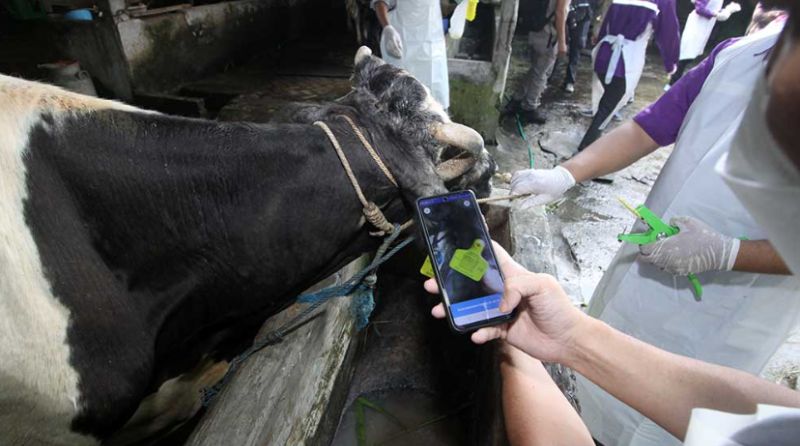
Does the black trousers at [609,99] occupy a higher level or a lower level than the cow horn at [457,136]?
lower

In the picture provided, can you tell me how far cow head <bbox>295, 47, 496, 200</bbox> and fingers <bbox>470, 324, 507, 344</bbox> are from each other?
20.0 inches

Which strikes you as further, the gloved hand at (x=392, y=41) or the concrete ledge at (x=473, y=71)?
the concrete ledge at (x=473, y=71)

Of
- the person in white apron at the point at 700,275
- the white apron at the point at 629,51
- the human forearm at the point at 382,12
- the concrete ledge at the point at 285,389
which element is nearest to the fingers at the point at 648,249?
the person in white apron at the point at 700,275

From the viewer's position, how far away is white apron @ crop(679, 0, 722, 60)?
5.59 m

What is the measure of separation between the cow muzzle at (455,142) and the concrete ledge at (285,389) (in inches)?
32.4

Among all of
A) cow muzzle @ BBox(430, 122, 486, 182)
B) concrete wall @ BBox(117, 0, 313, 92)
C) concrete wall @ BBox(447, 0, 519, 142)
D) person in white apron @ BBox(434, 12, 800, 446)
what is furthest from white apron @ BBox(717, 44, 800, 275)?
concrete wall @ BBox(117, 0, 313, 92)

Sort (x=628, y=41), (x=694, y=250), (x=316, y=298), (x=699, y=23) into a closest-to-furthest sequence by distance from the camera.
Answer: (x=694, y=250)
(x=316, y=298)
(x=628, y=41)
(x=699, y=23)

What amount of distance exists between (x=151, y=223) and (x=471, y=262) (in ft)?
3.28

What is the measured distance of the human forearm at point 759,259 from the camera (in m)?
1.29

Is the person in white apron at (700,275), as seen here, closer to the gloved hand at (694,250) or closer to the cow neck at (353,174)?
the gloved hand at (694,250)

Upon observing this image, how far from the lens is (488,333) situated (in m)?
1.20

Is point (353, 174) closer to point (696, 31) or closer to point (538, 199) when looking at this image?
point (538, 199)

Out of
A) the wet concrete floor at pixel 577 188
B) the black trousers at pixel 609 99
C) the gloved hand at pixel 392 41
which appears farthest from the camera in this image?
the black trousers at pixel 609 99

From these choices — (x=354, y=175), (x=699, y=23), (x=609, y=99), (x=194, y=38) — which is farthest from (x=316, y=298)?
(x=699, y=23)
